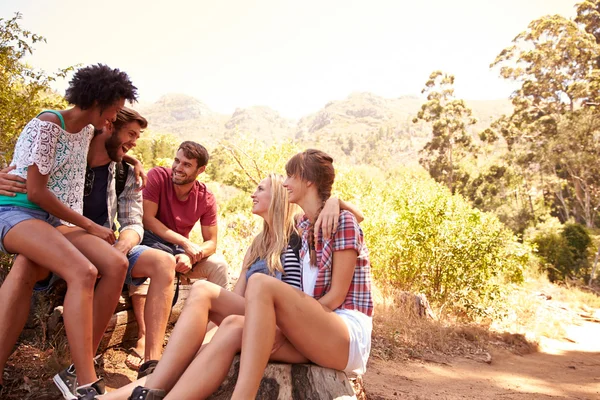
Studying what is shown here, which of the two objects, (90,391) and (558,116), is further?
(558,116)

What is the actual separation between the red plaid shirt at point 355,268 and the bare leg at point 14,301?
1425 mm

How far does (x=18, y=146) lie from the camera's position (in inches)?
98.7

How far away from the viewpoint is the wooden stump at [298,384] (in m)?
2.19

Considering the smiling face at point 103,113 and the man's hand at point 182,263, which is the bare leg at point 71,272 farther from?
the man's hand at point 182,263

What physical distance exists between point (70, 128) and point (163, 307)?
116 centimetres

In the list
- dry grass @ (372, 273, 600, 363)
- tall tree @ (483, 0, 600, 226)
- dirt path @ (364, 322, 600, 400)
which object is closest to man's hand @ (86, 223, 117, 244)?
dirt path @ (364, 322, 600, 400)

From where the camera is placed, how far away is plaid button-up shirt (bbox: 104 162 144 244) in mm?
3100

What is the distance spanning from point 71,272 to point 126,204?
93 cm

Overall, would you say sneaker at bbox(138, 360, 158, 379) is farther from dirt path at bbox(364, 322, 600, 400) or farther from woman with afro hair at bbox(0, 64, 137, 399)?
dirt path at bbox(364, 322, 600, 400)

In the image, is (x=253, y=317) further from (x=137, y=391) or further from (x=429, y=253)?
(x=429, y=253)

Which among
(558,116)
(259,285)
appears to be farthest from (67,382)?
(558,116)

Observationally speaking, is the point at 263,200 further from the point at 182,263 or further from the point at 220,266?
the point at 220,266

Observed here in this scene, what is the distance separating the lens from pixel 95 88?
8.24ft

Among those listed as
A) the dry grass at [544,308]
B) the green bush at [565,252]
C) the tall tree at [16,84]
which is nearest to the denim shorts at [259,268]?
the tall tree at [16,84]
